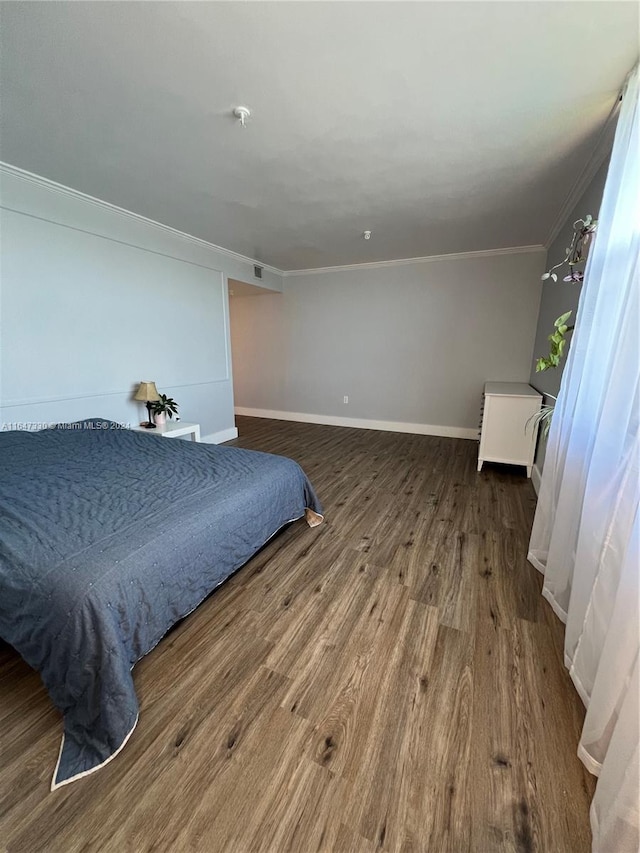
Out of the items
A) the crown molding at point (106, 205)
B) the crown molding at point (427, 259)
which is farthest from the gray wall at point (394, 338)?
the crown molding at point (106, 205)

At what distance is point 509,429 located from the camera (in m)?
3.32

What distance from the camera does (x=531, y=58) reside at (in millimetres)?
1420

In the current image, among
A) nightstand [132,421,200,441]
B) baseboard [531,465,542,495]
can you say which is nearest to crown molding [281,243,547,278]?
baseboard [531,465,542,495]

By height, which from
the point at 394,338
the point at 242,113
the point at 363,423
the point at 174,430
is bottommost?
the point at 363,423

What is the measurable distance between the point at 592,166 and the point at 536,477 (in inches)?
91.9

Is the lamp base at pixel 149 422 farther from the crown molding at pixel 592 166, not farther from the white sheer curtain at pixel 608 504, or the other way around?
the crown molding at pixel 592 166

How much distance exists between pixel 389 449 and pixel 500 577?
95.5 inches

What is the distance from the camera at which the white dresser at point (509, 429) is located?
3.22m

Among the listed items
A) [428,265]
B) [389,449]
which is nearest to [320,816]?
[389,449]

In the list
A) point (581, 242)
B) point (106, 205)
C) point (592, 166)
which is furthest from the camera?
point (106, 205)

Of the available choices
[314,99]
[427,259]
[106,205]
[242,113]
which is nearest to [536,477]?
[427,259]

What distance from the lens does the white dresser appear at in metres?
3.22

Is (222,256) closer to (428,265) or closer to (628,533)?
(428,265)

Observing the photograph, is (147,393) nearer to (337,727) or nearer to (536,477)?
(337,727)
